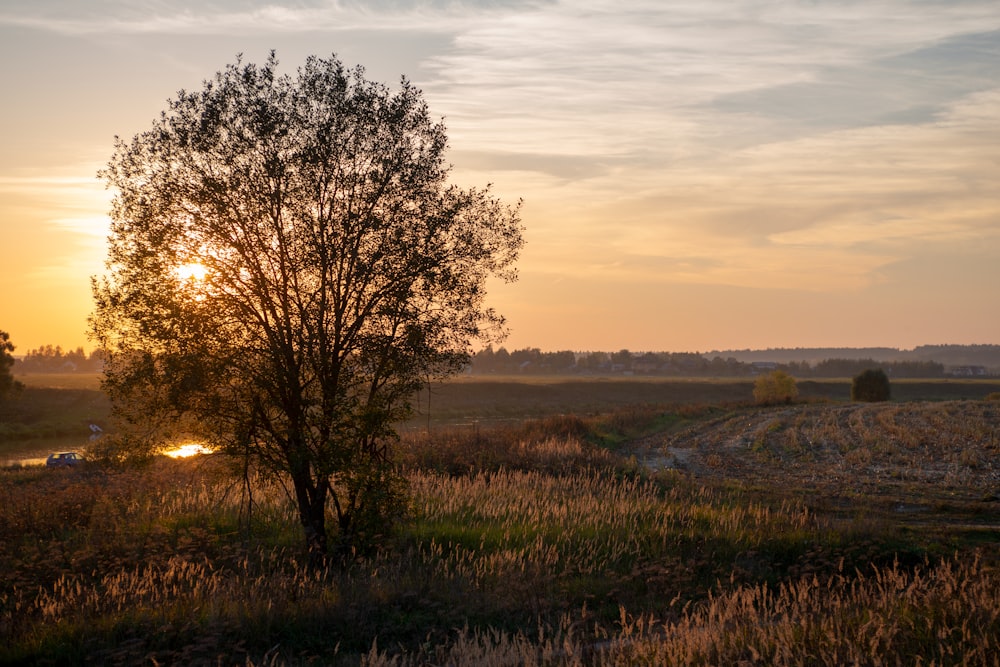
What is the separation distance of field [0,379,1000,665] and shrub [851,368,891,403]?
52.5 m

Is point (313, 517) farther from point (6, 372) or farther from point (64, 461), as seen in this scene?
point (6, 372)

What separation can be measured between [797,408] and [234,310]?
200 feet

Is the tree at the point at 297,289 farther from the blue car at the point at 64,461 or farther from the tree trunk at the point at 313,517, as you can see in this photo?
the blue car at the point at 64,461

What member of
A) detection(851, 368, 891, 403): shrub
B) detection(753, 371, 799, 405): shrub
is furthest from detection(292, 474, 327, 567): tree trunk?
detection(851, 368, 891, 403): shrub

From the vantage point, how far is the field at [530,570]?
11.4 meters

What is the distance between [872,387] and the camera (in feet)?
276

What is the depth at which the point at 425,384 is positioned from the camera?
18.0m

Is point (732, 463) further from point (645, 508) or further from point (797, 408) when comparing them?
point (797, 408)

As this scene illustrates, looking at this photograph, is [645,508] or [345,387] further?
[645,508]

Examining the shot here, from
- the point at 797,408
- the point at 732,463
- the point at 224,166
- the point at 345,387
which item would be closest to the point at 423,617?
the point at 345,387

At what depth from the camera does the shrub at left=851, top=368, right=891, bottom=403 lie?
8375 cm

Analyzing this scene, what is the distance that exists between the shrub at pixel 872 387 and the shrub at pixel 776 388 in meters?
6.88

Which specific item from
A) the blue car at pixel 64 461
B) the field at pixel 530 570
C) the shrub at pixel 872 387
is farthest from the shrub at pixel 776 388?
the blue car at pixel 64 461

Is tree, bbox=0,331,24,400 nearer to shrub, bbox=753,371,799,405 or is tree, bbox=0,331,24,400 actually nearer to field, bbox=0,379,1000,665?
field, bbox=0,379,1000,665
